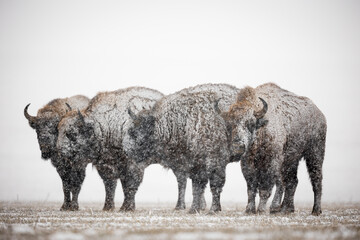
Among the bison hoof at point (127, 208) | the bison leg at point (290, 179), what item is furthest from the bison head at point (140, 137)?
the bison leg at point (290, 179)

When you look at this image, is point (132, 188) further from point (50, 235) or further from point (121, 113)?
point (50, 235)

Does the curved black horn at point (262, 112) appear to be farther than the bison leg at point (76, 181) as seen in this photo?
→ No

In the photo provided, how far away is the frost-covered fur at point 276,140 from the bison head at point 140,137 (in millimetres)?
3473

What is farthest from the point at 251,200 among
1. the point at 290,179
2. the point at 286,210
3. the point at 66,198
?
the point at 66,198

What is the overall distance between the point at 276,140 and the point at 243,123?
4.44ft

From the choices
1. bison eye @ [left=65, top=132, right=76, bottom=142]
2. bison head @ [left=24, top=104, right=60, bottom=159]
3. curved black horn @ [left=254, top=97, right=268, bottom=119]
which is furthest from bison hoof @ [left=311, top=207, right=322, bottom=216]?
bison head @ [left=24, top=104, right=60, bottom=159]

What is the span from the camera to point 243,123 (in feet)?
44.5

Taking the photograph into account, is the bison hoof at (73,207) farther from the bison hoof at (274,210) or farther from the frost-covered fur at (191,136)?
the bison hoof at (274,210)

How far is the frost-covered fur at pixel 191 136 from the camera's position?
14461 millimetres

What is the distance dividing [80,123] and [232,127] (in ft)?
20.2

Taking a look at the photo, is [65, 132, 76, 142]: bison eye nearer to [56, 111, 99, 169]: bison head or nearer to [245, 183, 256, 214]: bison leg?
[56, 111, 99, 169]: bison head

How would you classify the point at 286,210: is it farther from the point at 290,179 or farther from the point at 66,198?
the point at 66,198

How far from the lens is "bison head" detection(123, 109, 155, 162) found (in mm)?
16312

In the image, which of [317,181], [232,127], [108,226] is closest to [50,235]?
[108,226]
